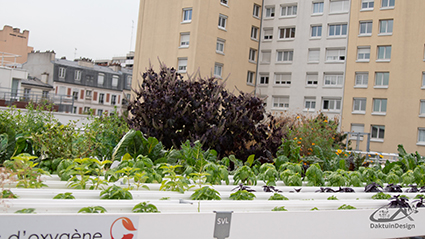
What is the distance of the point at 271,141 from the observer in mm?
5328

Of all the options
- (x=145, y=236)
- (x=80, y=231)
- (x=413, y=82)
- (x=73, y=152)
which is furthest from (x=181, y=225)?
(x=413, y=82)

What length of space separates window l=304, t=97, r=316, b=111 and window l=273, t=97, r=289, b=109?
194 centimetres

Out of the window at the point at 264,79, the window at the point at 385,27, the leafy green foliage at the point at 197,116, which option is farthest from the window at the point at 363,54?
the leafy green foliage at the point at 197,116

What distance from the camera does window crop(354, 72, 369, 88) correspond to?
37.9 metres

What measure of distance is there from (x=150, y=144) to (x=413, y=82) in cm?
3619

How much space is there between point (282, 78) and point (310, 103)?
4.10 m

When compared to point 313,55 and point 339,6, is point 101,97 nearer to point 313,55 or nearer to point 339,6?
point 313,55

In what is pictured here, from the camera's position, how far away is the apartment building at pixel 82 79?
6462 cm

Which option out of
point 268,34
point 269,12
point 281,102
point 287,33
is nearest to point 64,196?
point 281,102

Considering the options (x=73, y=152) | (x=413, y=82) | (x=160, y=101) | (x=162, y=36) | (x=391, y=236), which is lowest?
(x=391, y=236)

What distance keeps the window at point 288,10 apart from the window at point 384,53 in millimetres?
9708

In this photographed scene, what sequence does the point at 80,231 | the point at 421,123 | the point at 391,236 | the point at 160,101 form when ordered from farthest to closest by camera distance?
1. the point at 421,123
2. the point at 160,101
3. the point at 391,236
4. the point at 80,231

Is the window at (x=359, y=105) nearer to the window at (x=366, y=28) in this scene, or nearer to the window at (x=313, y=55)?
the window at (x=313, y=55)

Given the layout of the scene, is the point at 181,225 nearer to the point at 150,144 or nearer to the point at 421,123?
the point at 150,144
